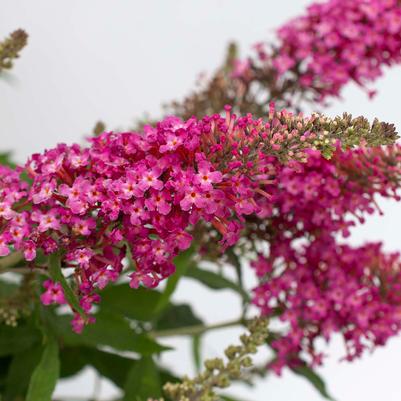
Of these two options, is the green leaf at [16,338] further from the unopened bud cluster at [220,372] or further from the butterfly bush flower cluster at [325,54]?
the butterfly bush flower cluster at [325,54]

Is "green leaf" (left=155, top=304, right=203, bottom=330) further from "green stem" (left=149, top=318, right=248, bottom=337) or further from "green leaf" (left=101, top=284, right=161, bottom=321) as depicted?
"green leaf" (left=101, top=284, right=161, bottom=321)

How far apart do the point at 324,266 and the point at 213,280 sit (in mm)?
209

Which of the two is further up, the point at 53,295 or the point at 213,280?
the point at 213,280

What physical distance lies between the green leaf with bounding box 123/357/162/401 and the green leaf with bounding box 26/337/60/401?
16cm

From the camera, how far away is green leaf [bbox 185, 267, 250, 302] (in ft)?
3.91

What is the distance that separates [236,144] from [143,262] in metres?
0.17

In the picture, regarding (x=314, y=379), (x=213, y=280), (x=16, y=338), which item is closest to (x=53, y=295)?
(x=16, y=338)

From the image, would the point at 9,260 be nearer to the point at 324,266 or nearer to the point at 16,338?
the point at 16,338

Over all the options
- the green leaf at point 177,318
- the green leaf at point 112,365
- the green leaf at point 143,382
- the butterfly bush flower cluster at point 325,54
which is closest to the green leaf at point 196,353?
the green leaf at point 177,318

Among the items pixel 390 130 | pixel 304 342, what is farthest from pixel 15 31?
pixel 304 342

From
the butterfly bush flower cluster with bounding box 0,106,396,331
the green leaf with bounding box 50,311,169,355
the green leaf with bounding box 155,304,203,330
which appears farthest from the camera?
the green leaf with bounding box 155,304,203,330

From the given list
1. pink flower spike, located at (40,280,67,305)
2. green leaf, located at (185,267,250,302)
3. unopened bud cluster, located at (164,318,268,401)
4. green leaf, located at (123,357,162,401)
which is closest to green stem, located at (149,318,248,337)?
green leaf, located at (185,267,250,302)

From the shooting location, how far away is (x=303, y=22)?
1234 mm

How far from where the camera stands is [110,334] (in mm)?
1023
